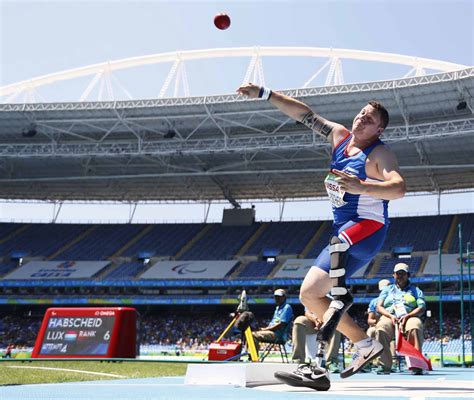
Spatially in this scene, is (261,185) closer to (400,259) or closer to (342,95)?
(400,259)

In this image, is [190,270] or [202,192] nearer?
[190,270]

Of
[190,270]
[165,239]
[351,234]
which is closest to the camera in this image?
[351,234]

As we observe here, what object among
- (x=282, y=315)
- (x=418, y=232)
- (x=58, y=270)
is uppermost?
(x=418, y=232)

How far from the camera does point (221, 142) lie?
127ft

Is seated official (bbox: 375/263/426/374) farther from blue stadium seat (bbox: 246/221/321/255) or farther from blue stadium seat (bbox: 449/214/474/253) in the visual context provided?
blue stadium seat (bbox: 246/221/321/255)

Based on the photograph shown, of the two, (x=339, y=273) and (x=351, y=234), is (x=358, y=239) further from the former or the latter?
(x=339, y=273)

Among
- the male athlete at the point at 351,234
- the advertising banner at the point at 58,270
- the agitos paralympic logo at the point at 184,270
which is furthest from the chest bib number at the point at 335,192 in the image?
the advertising banner at the point at 58,270

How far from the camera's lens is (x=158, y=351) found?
34.8 metres

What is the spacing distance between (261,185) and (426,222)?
36.8ft

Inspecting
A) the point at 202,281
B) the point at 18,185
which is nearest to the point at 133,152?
the point at 202,281

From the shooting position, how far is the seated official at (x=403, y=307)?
351 inches

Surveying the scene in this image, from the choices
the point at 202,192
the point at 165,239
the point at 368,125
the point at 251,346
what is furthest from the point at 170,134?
the point at 368,125

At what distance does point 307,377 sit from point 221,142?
34.5 metres

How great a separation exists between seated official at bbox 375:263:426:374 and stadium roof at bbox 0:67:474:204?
23079mm
